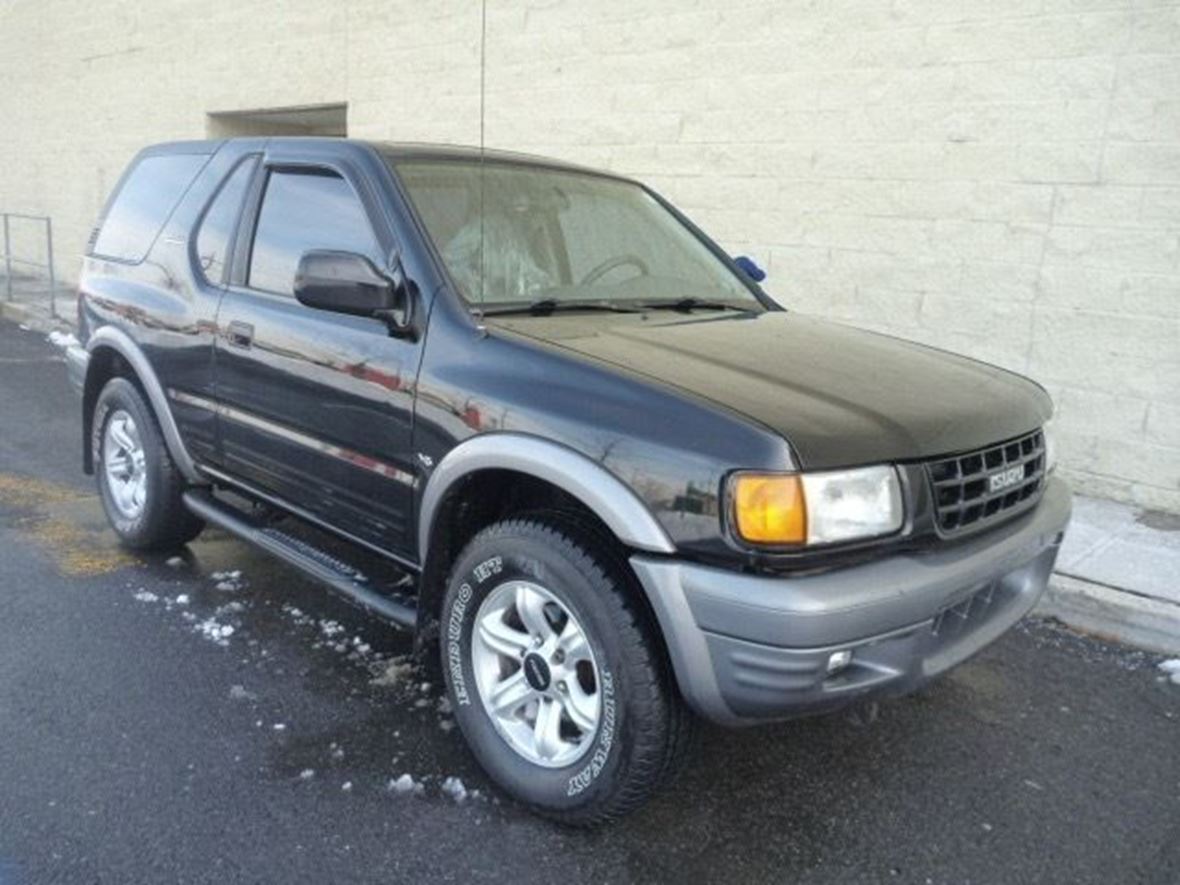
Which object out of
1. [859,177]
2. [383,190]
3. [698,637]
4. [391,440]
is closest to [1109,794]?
[698,637]

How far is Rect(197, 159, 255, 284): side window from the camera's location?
3.87m

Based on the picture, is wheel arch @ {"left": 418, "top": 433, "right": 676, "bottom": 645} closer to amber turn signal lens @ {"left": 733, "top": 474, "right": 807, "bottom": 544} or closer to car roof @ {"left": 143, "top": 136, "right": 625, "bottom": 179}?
amber turn signal lens @ {"left": 733, "top": 474, "right": 807, "bottom": 544}

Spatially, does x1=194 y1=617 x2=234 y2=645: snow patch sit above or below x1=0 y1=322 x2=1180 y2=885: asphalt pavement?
above

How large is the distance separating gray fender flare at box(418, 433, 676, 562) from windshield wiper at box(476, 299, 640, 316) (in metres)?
0.47

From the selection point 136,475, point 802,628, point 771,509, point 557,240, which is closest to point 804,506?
point 771,509

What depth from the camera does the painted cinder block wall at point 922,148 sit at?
17.9 feet

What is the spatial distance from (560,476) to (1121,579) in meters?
3.20

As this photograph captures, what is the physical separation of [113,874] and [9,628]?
173 cm

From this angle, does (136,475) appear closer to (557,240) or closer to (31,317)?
(557,240)

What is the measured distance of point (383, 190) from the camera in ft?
10.5

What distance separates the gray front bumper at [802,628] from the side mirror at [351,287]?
3.68 feet

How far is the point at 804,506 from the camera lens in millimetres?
2291

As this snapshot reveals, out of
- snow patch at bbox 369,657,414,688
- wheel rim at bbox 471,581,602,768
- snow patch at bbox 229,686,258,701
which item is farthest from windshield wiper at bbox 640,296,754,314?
snow patch at bbox 229,686,258,701

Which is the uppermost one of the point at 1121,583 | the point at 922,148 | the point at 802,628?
A: the point at 922,148
